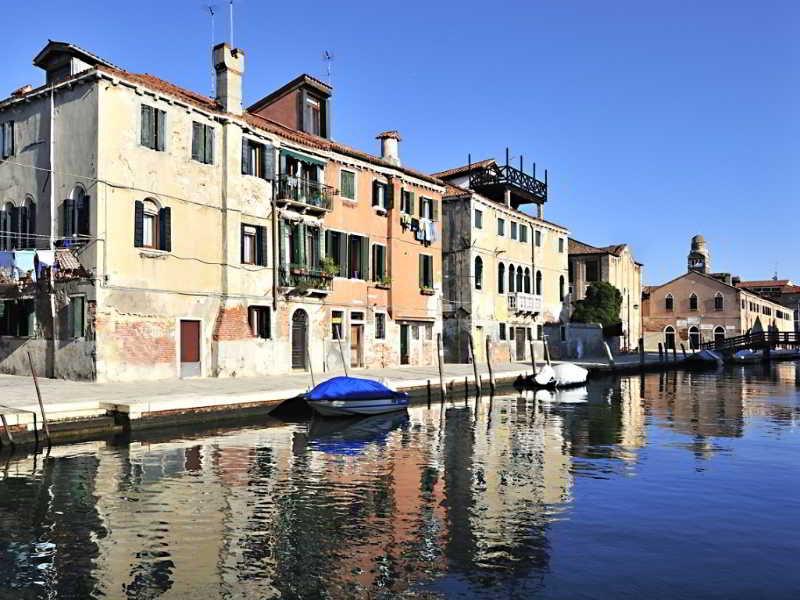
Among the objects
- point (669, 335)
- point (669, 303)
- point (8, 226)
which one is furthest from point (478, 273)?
point (669, 335)

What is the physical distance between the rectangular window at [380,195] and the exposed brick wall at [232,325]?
29.2ft

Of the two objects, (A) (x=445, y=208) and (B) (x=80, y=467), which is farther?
(A) (x=445, y=208)

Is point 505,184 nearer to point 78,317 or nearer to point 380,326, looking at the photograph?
point 380,326

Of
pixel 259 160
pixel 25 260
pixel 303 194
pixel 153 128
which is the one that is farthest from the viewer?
pixel 303 194

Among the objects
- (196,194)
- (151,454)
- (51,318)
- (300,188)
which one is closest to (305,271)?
(300,188)

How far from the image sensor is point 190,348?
2272 cm

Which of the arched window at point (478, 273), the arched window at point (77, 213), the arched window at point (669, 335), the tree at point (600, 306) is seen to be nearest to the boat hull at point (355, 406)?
the arched window at point (77, 213)

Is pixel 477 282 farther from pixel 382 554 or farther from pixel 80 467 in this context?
pixel 382 554

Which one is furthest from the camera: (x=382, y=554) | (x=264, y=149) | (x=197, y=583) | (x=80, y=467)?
(x=264, y=149)

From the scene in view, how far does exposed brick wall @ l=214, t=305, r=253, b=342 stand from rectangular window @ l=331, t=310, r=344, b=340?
464cm

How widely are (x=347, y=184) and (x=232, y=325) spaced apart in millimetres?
8508

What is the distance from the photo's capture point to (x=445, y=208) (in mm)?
37500

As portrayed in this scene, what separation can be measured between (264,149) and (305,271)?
4.55m

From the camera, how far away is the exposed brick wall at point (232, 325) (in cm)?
2344
